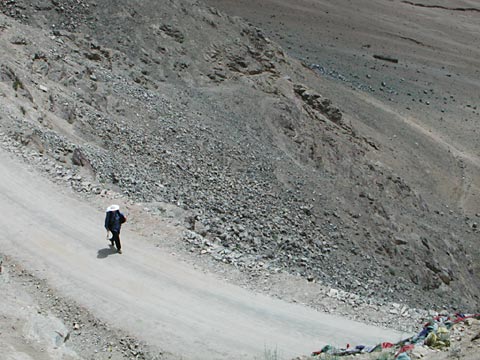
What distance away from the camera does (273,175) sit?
23.0 meters

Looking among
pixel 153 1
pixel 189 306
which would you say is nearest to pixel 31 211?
pixel 189 306

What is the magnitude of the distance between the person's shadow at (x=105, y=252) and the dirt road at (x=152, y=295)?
0.07 ft

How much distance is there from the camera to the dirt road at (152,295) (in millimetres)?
10992

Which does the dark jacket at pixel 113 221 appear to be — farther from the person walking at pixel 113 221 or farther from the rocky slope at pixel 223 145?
the rocky slope at pixel 223 145

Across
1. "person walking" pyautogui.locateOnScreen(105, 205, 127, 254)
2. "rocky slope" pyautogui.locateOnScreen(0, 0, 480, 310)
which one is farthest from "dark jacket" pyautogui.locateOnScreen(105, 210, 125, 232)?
"rocky slope" pyautogui.locateOnScreen(0, 0, 480, 310)

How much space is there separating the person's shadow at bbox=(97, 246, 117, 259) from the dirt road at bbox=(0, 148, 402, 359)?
2 cm

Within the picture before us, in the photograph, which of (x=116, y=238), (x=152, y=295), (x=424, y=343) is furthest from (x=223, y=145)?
(x=424, y=343)

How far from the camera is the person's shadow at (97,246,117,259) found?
1266cm

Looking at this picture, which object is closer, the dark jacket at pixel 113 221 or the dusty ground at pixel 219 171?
the dusty ground at pixel 219 171

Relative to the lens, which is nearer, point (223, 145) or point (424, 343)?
point (424, 343)

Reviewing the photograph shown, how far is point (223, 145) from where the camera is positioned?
23.1 metres

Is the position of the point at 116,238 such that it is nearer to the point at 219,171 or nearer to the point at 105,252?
the point at 105,252

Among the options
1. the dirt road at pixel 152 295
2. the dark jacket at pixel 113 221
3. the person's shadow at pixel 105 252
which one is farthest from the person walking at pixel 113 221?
the dirt road at pixel 152 295

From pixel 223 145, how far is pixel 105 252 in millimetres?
10827
